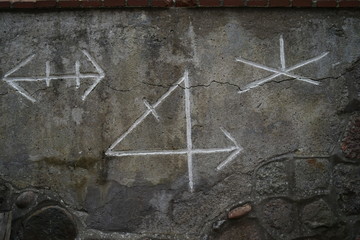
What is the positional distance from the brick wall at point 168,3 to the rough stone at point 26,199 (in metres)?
1.29

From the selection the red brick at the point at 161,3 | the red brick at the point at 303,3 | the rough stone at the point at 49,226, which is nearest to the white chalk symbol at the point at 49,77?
the red brick at the point at 161,3

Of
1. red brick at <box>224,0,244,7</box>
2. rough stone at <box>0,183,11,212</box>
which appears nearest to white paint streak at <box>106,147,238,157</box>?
rough stone at <box>0,183,11,212</box>

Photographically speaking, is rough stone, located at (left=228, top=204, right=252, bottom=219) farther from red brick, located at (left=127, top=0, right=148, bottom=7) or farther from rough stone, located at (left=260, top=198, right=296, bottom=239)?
red brick, located at (left=127, top=0, right=148, bottom=7)

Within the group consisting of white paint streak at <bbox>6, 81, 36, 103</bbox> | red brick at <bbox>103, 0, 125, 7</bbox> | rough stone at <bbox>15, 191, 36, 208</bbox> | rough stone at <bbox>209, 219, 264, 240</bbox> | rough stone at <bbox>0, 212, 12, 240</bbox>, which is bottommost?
rough stone at <bbox>209, 219, 264, 240</bbox>

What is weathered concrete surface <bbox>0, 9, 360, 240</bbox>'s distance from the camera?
107 inches

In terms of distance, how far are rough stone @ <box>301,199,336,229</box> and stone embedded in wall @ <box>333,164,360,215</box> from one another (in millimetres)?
95

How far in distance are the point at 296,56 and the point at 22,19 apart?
6.32 feet

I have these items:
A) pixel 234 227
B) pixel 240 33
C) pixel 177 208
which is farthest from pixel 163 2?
pixel 234 227

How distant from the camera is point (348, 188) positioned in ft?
8.91

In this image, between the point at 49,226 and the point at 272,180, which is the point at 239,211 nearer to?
the point at 272,180

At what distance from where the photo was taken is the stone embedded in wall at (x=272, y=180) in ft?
8.93

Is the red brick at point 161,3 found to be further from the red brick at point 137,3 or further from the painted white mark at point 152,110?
the painted white mark at point 152,110

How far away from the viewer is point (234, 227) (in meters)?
2.71

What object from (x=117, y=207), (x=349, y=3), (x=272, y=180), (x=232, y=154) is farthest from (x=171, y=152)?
(x=349, y=3)
